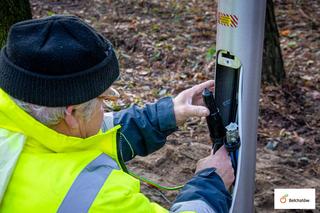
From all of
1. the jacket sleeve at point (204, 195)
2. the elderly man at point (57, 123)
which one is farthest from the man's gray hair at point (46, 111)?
the jacket sleeve at point (204, 195)

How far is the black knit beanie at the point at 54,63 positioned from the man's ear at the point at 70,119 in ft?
0.15

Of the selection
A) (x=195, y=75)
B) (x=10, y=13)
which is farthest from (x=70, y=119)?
(x=195, y=75)

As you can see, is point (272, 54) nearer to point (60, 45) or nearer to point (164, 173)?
point (164, 173)

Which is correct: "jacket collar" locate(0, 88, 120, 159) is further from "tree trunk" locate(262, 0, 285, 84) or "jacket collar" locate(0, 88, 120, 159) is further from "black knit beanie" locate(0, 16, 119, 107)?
"tree trunk" locate(262, 0, 285, 84)

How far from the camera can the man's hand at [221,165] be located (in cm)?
221

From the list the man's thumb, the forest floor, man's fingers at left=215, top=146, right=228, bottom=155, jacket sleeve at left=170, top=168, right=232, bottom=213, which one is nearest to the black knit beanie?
jacket sleeve at left=170, top=168, right=232, bottom=213

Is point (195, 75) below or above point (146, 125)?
below

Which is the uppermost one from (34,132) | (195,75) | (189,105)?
(34,132)

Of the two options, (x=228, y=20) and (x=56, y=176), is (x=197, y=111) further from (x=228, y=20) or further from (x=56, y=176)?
(x=56, y=176)

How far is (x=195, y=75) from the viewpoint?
5281mm

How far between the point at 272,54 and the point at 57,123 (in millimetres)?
3446

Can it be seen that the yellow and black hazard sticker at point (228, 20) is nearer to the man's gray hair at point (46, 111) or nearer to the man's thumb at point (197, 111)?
the man's thumb at point (197, 111)

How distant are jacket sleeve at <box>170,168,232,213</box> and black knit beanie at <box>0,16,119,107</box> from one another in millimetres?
562

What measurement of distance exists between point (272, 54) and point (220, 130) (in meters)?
2.65
